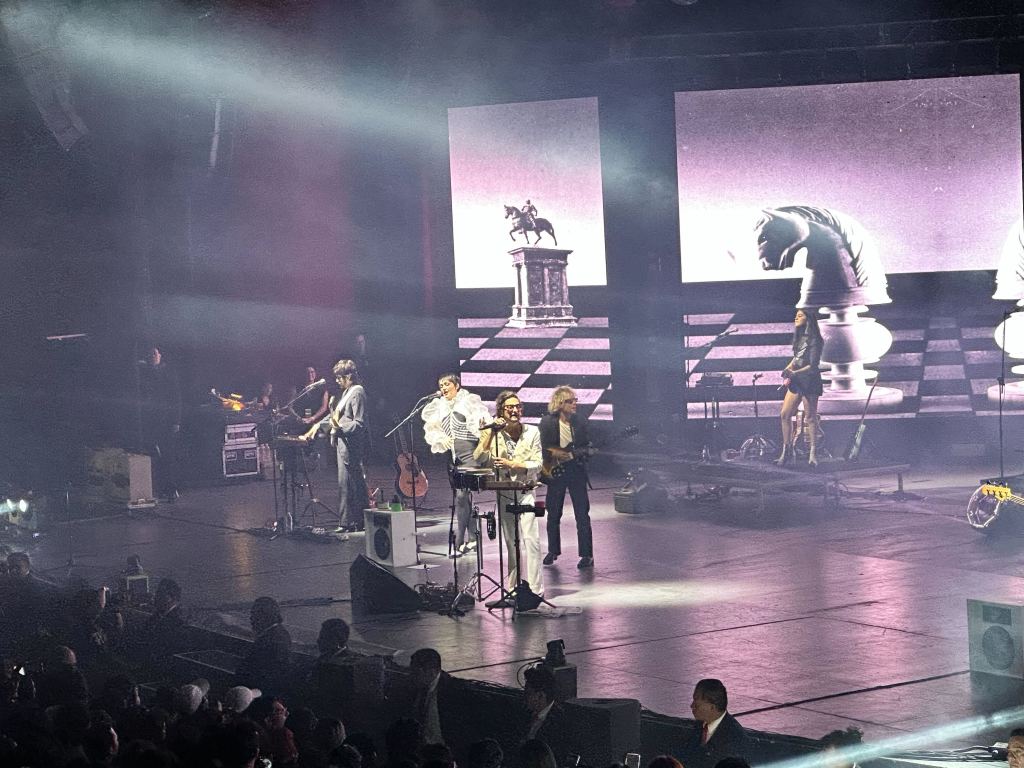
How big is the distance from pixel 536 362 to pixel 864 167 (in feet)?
16.8

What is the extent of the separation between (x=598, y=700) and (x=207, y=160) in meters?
12.2

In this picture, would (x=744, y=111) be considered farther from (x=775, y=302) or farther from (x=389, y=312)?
(x=389, y=312)

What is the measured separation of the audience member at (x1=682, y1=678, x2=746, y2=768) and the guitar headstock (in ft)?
22.6

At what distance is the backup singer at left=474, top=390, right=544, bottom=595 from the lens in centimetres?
1120

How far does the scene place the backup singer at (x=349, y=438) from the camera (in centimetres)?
1507

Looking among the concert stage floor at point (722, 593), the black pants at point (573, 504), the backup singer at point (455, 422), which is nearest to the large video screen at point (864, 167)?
the concert stage floor at point (722, 593)

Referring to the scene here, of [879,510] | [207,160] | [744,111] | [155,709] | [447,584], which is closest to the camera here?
[155,709]

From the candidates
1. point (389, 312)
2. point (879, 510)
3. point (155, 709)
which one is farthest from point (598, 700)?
point (389, 312)

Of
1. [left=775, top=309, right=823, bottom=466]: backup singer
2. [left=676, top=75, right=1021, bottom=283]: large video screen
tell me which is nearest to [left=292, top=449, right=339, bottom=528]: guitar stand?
Answer: [left=775, top=309, right=823, bottom=466]: backup singer

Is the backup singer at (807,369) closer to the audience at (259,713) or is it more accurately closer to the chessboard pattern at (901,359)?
the chessboard pattern at (901,359)

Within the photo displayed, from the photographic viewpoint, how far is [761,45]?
63.6 feet

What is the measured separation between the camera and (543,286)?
20.6 m

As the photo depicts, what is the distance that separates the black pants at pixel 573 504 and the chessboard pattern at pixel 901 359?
6.46 metres

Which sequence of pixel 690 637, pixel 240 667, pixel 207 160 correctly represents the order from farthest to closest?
pixel 207 160 < pixel 690 637 < pixel 240 667
